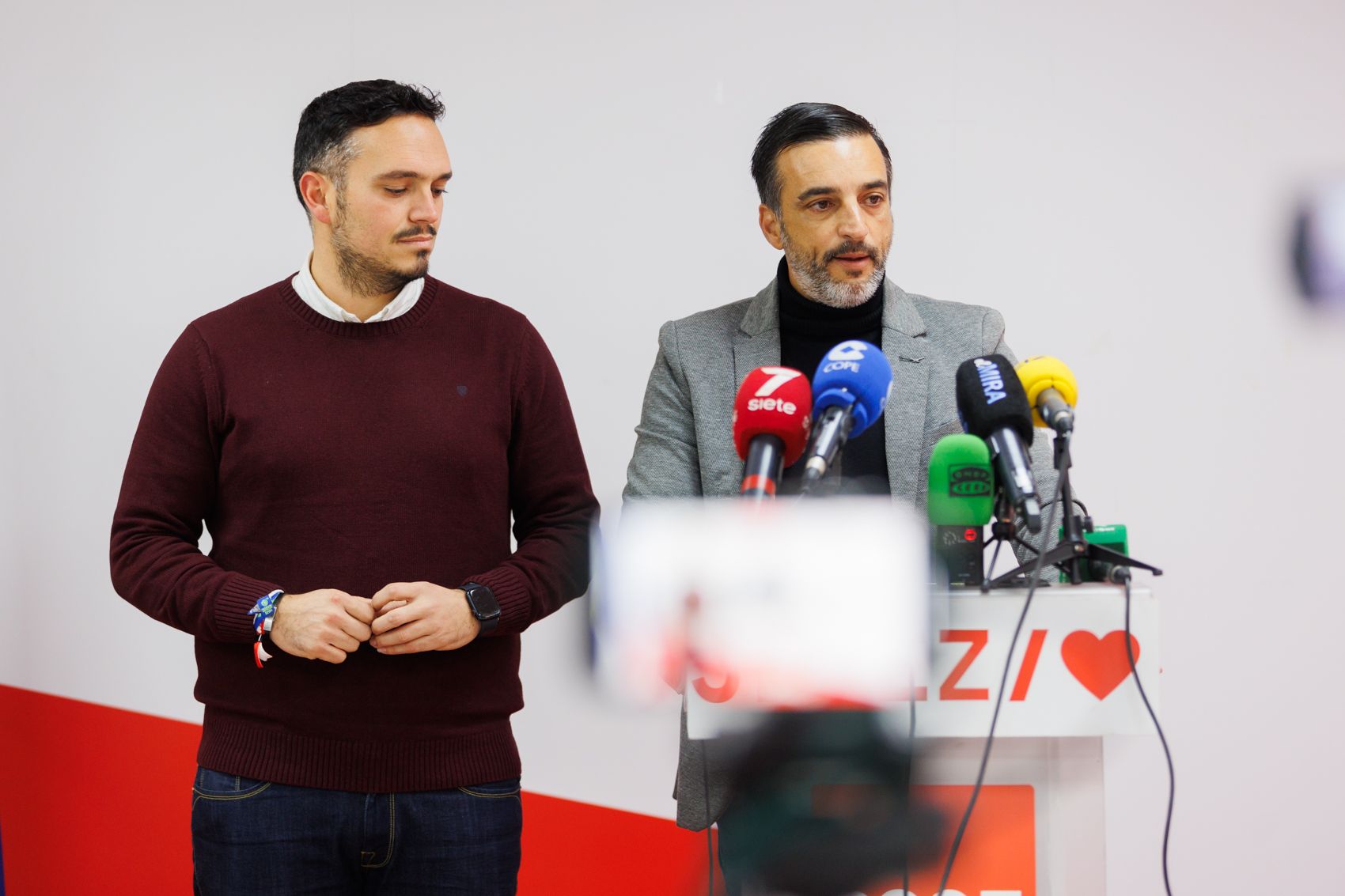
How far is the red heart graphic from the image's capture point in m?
1.16

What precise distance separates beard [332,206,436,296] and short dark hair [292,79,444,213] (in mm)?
84

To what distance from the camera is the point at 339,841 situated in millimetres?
1625

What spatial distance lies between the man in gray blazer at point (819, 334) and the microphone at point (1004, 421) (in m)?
0.42

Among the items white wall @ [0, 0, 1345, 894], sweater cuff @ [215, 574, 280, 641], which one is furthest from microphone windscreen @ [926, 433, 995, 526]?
white wall @ [0, 0, 1345, 894]

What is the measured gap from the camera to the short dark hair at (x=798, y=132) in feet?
5.87

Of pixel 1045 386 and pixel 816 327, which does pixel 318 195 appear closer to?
pixel 816 327

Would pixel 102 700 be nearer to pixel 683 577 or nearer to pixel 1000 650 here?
pixel 683 577

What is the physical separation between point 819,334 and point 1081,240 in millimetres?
1018

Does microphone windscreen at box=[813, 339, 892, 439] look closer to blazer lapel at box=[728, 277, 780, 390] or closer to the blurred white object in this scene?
the blurred white object

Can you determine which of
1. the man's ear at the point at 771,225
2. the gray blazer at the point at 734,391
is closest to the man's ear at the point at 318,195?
the gray blazer at the point at 734,391

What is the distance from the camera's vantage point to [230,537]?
5.54 ft

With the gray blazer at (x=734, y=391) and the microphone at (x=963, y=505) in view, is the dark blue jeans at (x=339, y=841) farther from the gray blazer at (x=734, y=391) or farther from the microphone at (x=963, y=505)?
the microphone at (x=963, y=505)

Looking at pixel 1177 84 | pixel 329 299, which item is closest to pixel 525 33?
pixel 329 299

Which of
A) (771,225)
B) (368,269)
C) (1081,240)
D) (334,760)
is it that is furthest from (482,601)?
(1081,240)
